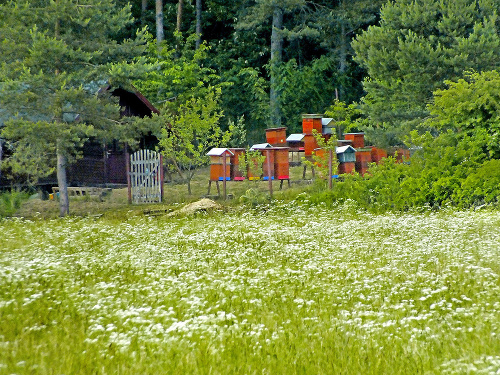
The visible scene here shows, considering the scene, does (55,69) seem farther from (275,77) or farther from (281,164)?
(275,77)

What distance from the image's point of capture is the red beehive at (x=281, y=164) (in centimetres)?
2412

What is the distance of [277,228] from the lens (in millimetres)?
13000

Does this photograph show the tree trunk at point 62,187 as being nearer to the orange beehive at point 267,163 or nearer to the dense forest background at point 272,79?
the dense forest background at point 272,79

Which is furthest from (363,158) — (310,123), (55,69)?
(55,69)

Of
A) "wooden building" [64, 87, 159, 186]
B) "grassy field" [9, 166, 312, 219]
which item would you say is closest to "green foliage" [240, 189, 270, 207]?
"grassy field" [9, 166, 312, 219]

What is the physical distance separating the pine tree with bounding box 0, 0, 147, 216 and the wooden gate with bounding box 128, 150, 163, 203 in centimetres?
309

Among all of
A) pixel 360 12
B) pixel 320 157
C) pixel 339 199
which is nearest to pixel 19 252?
pixel 339 199

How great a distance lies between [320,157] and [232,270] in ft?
53.9

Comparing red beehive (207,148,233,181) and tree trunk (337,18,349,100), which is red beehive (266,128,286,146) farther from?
tree trunk (337,18,349,100)

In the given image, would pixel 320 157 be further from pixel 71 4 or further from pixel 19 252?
pixel 19 252

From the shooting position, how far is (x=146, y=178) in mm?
24750

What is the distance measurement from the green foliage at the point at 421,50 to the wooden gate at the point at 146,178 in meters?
9.94

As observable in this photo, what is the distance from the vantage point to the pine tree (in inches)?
787

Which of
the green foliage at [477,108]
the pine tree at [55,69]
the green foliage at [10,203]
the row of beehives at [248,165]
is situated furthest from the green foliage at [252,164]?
the green foliage at [10,203]
